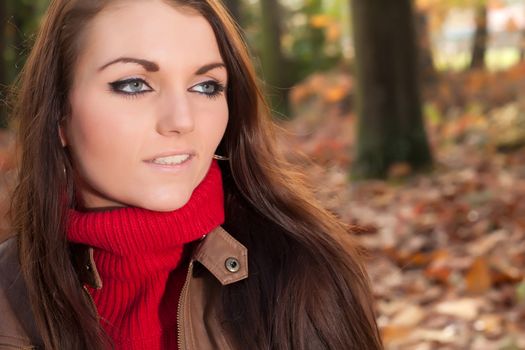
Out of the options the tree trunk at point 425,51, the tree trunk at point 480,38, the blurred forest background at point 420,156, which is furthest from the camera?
the tree trunk at point 480,38

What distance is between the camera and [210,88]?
2340mm

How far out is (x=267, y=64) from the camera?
1576cm

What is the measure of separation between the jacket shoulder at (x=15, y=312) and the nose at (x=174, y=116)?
0.65 m

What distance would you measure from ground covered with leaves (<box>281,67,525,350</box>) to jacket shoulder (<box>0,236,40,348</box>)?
41.8 inches

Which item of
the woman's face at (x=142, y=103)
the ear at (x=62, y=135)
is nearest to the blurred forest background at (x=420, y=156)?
the ear at (x=62, y=135)

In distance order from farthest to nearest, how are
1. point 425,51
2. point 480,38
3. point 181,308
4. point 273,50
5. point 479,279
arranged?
point 273,50
point 480,38
point 425,51
point 479,279
point 181,308

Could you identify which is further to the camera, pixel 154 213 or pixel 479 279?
pixel 479 279

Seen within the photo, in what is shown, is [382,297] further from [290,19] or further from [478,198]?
[290,19]

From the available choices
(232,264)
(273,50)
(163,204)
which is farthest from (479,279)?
(273,50)

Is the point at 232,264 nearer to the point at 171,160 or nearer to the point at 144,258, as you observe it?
the point at 144,258

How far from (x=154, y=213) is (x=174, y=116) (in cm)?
28

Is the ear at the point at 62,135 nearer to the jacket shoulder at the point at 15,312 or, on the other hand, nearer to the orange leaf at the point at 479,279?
the jacket shoulder at the point at 15,312

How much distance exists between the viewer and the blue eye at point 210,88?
7.53 ft

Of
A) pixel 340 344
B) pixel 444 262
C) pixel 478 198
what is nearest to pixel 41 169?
pixel 340 344
